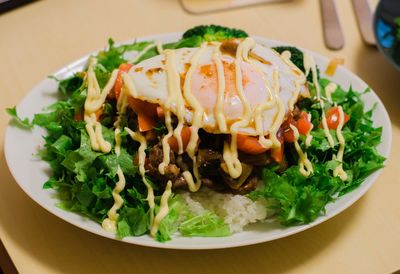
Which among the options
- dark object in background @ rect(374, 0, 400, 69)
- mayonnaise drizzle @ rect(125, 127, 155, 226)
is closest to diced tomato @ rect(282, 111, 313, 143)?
mayonnaise drizzle @ rect(125, 127, 155, 226)

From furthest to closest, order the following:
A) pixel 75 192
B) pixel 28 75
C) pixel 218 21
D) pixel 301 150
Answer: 1. pixel 218 21
2. pixel 28 75
3. pixel 301 150
4. pixel 75 192

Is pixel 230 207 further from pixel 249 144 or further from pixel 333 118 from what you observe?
pixel 333 118

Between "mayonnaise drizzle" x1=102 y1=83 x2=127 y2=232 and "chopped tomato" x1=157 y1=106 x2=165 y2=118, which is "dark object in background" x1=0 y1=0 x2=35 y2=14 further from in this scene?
"chopped tomato" x1=157 y1=106 x2=165 y2=118

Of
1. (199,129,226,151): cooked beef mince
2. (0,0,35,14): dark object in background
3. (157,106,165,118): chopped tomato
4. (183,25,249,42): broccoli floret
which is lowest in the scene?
(199,129,226,151): cooked beef mince

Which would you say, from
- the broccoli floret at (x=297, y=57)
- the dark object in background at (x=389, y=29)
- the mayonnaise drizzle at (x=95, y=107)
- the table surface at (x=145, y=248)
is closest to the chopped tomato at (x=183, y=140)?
the mayonnaise drizzle at (x=95, y=107)

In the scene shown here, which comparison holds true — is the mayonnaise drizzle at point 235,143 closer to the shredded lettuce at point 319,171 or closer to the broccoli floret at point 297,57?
the shredded lettuce at point 319,171

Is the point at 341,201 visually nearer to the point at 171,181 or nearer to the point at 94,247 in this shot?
the point at 171,181

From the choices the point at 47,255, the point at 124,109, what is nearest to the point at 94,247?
the point at 47,255
